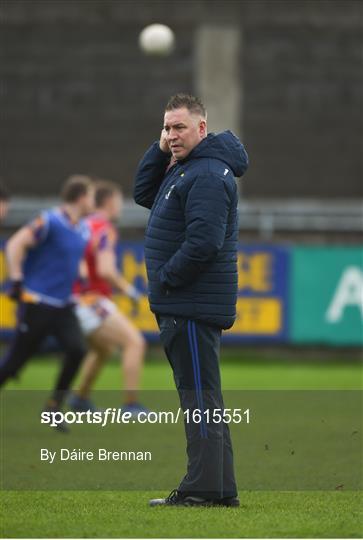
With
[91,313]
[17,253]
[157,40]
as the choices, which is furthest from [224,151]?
[157,40]

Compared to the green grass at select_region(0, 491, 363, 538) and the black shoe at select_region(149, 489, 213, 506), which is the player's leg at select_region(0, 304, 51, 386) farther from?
the black shoe at select_region(149, 489, 213, 506)

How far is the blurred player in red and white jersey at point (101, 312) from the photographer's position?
39.2 ft

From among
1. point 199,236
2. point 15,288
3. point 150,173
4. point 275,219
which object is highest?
point 150,173

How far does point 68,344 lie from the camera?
433 inches

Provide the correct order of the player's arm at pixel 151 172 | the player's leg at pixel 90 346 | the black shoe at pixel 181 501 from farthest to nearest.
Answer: the player's leg at pixel 90 346, the player's arm at pixel 151 172, the black shoe at pixel 181 501

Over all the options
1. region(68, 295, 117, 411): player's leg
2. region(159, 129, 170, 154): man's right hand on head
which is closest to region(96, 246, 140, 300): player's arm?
region(68, 295, 117, 411): player's leg

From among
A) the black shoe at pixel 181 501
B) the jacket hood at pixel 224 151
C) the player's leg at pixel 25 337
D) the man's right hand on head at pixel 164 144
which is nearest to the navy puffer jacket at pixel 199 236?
the jacket hood at pixel 224 151

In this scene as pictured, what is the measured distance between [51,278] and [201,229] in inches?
195

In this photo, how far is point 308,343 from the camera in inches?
700

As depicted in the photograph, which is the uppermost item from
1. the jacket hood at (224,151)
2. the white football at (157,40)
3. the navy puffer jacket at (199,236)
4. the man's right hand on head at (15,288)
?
the white football at (157,40)

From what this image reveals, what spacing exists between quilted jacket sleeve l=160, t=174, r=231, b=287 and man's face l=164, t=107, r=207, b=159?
9.7 inches

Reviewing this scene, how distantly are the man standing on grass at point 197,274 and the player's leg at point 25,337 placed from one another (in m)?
4.27

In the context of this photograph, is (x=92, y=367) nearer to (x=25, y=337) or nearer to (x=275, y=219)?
(x=25, y=337)

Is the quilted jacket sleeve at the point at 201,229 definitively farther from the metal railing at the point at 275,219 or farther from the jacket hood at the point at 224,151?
the metal railing at the point at 275,219
